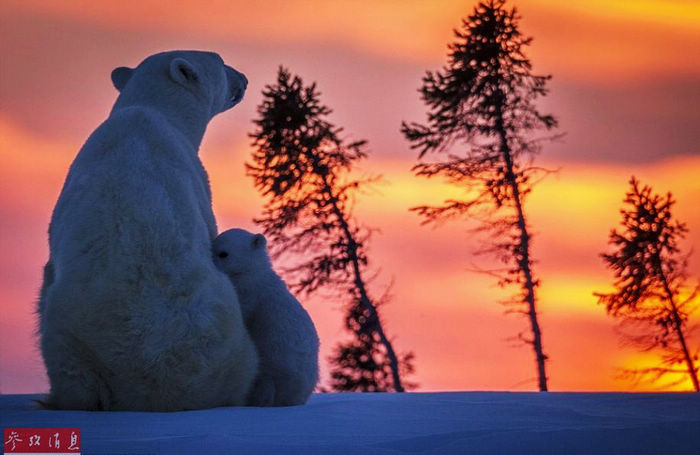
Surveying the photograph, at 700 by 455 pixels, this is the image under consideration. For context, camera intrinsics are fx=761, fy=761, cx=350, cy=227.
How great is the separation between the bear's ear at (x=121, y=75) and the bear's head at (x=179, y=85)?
6 cm

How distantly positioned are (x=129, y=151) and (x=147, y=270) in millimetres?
920

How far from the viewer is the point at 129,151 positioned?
5297 millimetres

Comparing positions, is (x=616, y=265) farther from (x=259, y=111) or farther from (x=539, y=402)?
(x=539, y=402)

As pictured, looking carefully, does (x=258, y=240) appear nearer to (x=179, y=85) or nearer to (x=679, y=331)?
(x=179, y=85)

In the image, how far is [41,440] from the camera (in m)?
4.12

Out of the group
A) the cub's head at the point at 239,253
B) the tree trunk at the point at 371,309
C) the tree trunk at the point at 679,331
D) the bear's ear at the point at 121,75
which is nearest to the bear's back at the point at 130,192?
the cub's head at the point at 239,253

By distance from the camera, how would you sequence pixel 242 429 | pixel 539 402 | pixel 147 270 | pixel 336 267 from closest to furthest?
1. pixel 242 429
2. pixel 147 270
3. pixel 539 402
4. pixel 336 267

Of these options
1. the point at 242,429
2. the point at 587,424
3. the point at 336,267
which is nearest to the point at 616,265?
the point at 336,267

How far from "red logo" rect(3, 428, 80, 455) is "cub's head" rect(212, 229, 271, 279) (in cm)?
181

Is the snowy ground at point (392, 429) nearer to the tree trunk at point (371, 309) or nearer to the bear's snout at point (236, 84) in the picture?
the bear's snout at point (236, 84)

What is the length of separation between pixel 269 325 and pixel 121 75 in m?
2.87

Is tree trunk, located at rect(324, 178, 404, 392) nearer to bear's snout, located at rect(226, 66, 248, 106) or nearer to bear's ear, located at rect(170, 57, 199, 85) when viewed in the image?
bear's snout, located at rect(226, 66, 248, 106)

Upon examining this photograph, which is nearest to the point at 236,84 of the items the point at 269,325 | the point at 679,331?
the point at 269,325

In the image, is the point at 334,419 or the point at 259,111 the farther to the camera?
the point at 259,111
